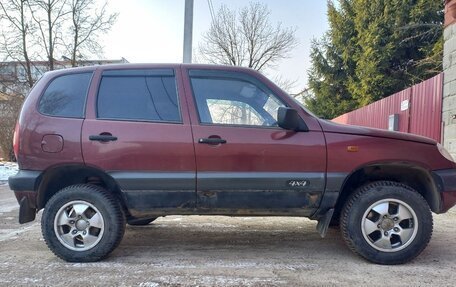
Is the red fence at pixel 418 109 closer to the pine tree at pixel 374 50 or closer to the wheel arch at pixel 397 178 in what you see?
the wheel arch at pixel 397 178

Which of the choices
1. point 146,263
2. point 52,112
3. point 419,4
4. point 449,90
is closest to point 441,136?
point 449,90

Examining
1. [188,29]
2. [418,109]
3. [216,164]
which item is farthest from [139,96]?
[418,109]

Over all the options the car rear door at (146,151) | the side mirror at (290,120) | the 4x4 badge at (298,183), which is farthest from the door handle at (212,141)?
the 4x4 badge at (298,183)

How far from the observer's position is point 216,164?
3.65 meters

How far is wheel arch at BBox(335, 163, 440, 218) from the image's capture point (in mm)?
3682

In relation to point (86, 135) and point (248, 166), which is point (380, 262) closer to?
point (248, 166)

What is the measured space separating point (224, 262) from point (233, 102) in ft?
5.25

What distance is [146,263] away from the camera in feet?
12.1

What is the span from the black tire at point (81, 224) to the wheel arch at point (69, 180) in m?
0.14

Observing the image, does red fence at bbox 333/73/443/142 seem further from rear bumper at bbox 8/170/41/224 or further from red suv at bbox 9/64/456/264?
rear bumper at bbox 8/170/41/224

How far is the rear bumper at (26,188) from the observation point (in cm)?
370

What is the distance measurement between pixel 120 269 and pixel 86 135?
4.36 feet

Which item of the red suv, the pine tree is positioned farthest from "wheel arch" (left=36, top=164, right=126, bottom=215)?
the pine tree

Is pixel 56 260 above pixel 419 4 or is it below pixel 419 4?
below
